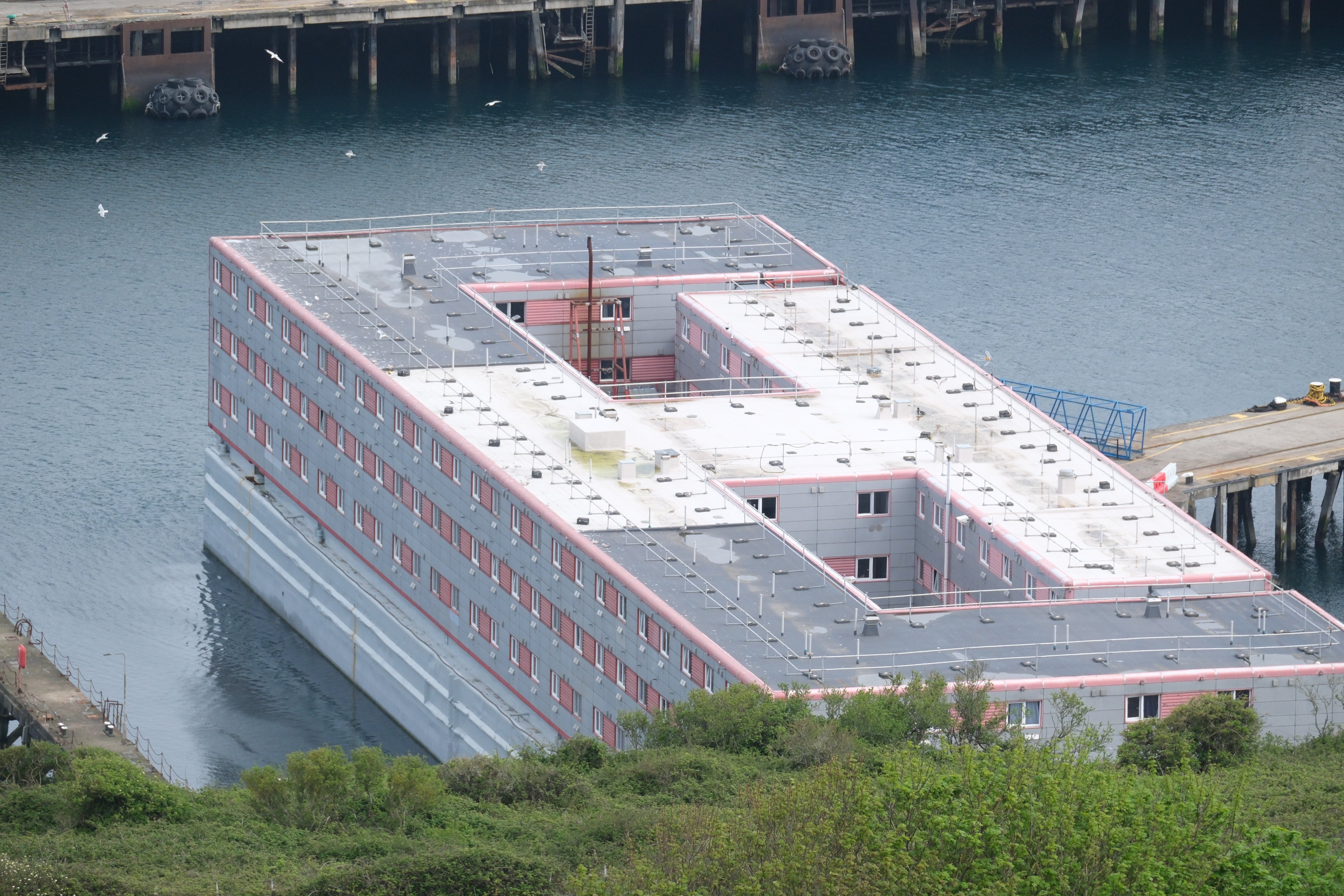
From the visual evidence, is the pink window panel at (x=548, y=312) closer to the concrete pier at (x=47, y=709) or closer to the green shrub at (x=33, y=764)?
the concrete pier at (x=47, y=709)

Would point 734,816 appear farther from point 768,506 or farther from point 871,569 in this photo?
point 871,569

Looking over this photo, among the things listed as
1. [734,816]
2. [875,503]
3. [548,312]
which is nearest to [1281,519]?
[875,503]

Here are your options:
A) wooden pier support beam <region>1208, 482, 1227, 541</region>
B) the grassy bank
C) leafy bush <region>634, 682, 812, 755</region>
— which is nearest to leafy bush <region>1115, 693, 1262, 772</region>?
the grassy bank

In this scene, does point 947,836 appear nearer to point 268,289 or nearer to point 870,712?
point 870,712

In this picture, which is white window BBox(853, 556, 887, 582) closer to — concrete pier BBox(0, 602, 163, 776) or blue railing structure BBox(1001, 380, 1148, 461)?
blue railing structure BBox(1001, 380, 1148, 461)

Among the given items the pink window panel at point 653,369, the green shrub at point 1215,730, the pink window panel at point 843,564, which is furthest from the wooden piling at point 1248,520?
the green shrub at point 1215,730

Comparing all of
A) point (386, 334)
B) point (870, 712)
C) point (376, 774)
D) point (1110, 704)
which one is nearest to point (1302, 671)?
point (1110, 704)
